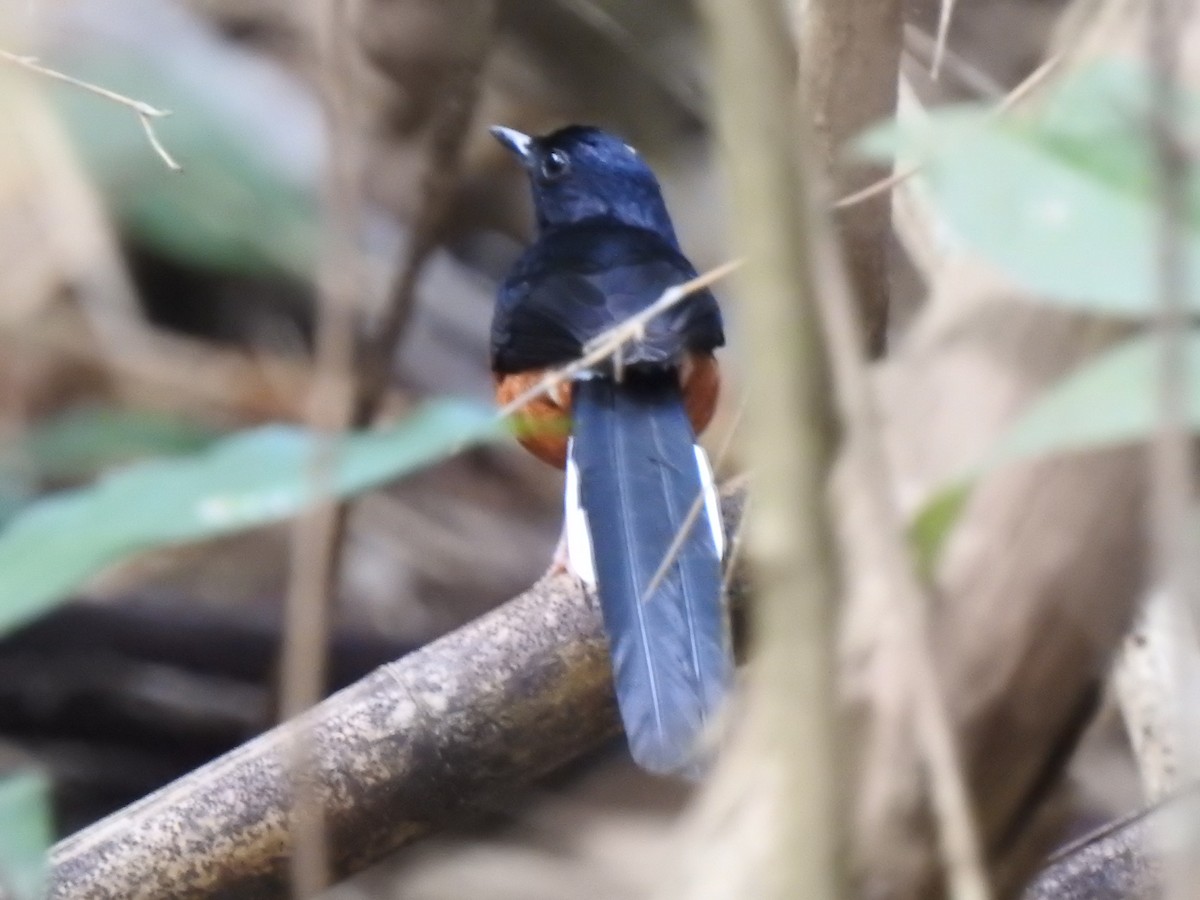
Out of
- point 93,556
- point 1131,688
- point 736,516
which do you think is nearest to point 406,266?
point 736,516

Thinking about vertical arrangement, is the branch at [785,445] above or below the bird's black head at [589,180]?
below

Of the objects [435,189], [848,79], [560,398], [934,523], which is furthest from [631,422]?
[934,523]

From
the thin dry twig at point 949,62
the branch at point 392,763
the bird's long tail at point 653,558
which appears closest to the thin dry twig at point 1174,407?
the bird's long tail at point 653,558

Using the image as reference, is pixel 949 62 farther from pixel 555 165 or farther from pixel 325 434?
pixel 325 434

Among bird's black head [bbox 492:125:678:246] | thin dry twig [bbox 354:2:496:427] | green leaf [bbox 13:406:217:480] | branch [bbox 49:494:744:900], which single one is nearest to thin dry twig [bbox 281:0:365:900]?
green leaf [bbox 13:406:217:480]

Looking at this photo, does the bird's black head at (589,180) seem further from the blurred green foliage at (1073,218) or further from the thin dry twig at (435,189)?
the blurred green foliage at (1073,218)
